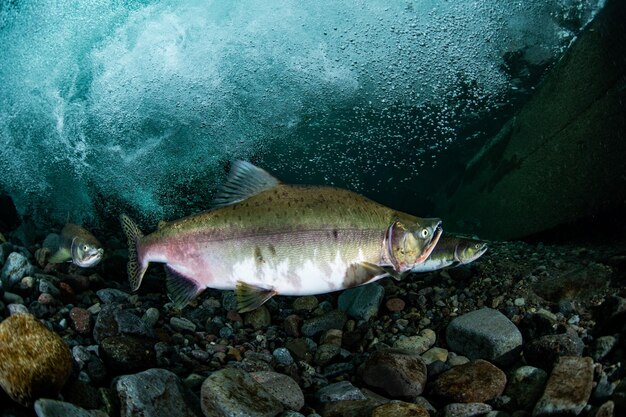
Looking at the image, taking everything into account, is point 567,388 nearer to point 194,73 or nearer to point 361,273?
point 361,273

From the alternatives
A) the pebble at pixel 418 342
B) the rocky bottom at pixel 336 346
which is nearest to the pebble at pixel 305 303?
the rocky bottom at pixel 336 346

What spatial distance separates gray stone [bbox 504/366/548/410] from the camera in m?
2.57

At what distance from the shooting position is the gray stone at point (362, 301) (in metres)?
4.16

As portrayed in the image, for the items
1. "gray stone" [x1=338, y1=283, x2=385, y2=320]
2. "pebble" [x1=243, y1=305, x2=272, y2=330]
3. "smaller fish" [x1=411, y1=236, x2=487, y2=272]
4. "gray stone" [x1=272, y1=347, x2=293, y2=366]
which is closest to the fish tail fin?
"gray stone" [x1=272, y1=347, x2=293, y2=366]

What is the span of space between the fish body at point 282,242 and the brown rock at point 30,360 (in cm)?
73

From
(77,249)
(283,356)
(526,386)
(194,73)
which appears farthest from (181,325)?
(194,73)

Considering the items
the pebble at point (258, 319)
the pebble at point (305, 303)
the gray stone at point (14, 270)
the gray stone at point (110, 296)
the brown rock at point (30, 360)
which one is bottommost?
the gray stone at point (110, 296)

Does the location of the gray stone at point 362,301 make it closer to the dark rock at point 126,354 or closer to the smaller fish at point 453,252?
the smaller fish at point 453,252

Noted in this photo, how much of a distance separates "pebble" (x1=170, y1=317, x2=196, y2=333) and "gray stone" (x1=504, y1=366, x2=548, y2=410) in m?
2.83

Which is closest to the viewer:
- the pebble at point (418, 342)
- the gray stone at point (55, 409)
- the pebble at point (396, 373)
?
the gray stone at point (55, 409)

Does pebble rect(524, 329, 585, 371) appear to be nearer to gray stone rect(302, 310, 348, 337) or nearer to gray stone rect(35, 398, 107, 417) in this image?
gray stone rect(302, 310, 348, 337)

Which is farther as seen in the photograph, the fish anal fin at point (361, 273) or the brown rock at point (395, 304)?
the brown rock at point (395, 304)

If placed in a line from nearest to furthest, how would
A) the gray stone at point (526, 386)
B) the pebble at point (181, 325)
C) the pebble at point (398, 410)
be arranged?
the pebble at point (398, 410) < the gray stone at point (526, 386) < the pebble at point (181, 325)

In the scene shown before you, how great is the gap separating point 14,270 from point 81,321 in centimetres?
103
